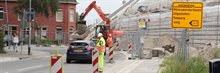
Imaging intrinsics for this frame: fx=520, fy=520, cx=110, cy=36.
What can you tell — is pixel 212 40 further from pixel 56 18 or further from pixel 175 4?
pixel 56 18

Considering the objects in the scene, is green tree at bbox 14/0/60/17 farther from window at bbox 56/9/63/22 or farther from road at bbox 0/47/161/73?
road at bbox 0/47/161/73

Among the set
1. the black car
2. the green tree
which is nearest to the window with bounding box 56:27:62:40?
the green tree

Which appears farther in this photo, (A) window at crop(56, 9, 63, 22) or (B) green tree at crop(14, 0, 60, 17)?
(A) window at crop(56, 9, 63, 22)

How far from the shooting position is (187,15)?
1326cm

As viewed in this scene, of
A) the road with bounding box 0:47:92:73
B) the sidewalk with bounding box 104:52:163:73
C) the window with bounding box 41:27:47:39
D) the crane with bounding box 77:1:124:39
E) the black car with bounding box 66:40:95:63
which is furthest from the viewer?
the window with bounding box 41:27:47:39

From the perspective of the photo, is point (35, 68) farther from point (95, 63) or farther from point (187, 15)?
point (187, 15)

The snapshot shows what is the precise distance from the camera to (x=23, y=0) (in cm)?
6888

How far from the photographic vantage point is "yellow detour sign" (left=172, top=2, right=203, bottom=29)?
43.5ft

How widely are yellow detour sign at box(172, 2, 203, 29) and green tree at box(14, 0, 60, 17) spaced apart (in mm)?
55612

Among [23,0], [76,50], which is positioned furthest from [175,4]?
[23,0]

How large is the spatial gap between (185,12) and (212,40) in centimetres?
2306

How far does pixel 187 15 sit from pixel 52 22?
6462cm

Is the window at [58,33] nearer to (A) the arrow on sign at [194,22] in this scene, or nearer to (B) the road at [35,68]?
(B) the road at [35,68]

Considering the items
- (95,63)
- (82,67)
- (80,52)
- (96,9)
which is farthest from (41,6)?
(95,63)
